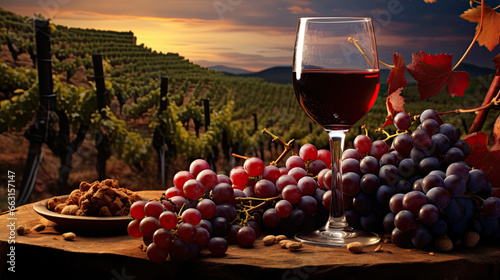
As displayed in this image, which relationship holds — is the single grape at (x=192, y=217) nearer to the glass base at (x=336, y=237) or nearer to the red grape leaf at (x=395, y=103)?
the glass base at (x=336, y=237)

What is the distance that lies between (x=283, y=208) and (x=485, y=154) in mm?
469

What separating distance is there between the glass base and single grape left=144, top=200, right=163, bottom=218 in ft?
1.01

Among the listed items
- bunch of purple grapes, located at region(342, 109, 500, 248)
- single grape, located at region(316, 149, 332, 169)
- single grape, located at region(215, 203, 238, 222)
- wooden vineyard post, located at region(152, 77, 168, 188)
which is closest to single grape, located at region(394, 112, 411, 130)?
bunch of purple grapes, located at region(342, 109, 500, 248)

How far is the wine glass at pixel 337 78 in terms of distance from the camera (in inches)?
42.2

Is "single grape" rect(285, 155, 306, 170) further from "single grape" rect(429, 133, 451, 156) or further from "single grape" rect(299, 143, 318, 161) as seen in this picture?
"single grape" rect(429, 133, 451, 156)

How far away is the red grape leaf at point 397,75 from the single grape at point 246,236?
1.58 feet

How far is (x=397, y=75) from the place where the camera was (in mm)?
1212

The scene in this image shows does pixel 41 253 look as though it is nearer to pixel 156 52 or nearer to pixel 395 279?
pixel 395 279

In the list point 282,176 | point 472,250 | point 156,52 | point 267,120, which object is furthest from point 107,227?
point 156,52

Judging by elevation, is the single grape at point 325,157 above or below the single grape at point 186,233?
above

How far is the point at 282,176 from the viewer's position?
1.19m

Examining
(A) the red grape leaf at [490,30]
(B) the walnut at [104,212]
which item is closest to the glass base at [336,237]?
(B) the walnut at [104,212]

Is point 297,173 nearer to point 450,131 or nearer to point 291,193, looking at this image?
point 291,193

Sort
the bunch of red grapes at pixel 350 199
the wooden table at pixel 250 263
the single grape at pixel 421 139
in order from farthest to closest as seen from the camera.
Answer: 1. the single grape at pixel 421 139
2. the bunch of red grapes at pixel 350 199
3. the wooden table at pixel 250 263
